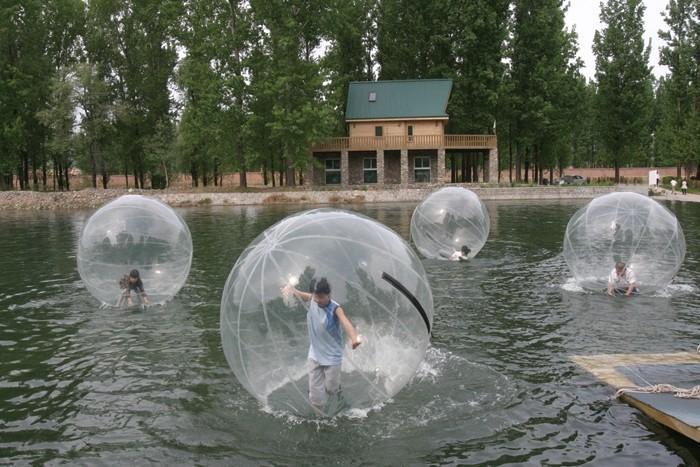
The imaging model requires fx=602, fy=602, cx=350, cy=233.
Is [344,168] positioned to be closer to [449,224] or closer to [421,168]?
[421,168]

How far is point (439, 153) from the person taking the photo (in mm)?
60688

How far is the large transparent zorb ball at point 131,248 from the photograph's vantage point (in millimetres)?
12961

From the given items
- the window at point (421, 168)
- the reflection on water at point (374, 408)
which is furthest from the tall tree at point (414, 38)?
the reflection on water at point (374, 408)

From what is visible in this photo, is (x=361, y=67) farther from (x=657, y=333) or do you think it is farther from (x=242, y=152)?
(x=657, y=333)

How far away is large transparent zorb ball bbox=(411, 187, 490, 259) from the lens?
19188 mm

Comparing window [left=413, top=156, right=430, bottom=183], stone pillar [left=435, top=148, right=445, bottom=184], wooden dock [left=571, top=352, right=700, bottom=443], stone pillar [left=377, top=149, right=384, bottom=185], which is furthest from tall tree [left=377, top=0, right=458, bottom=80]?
wooden dock [left=571, top=352, right=700, bottom=443]

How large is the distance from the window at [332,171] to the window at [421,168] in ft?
26.8

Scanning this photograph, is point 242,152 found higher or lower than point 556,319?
higher

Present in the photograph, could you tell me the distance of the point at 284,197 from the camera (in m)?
53.6

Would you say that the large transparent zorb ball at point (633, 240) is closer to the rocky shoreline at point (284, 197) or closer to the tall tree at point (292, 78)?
the rocky shoreline at point (284, 197)

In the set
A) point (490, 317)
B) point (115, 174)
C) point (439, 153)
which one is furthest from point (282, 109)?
point (115, 174)

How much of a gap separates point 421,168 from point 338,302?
57.6m

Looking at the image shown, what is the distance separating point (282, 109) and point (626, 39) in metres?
41.3

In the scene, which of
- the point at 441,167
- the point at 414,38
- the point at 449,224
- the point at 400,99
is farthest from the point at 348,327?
the point at 414,38
